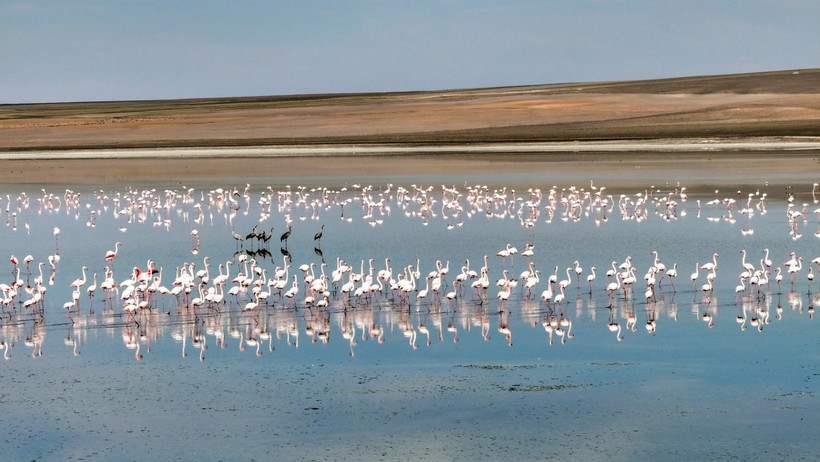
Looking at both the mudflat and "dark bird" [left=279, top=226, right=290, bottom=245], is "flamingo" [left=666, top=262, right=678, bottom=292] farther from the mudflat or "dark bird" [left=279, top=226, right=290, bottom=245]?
the mudflat

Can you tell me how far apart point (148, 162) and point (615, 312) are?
187 feet

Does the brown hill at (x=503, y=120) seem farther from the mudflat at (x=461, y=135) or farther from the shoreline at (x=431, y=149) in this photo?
the shoreline at (x=431, y=149)

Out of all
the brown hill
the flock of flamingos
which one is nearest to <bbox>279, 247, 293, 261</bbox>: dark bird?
the flock of flamingos

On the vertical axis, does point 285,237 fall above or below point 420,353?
above

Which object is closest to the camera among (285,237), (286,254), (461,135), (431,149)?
(286,254)

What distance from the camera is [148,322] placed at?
1992 cm

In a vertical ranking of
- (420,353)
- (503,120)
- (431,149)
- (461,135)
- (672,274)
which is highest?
(503,120)

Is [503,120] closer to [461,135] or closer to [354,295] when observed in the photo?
[461,135]

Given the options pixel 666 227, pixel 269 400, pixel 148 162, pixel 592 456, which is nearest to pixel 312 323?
pixel 269 400

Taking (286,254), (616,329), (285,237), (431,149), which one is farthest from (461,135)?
(616,329)

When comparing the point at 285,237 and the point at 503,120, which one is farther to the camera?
the point at 503,120

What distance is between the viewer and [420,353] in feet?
56.5

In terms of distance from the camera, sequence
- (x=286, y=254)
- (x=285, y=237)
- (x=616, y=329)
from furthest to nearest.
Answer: (x=285, y=237), (x=286, y=254), (x=616, y=329)

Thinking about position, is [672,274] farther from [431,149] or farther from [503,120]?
[503,120]
